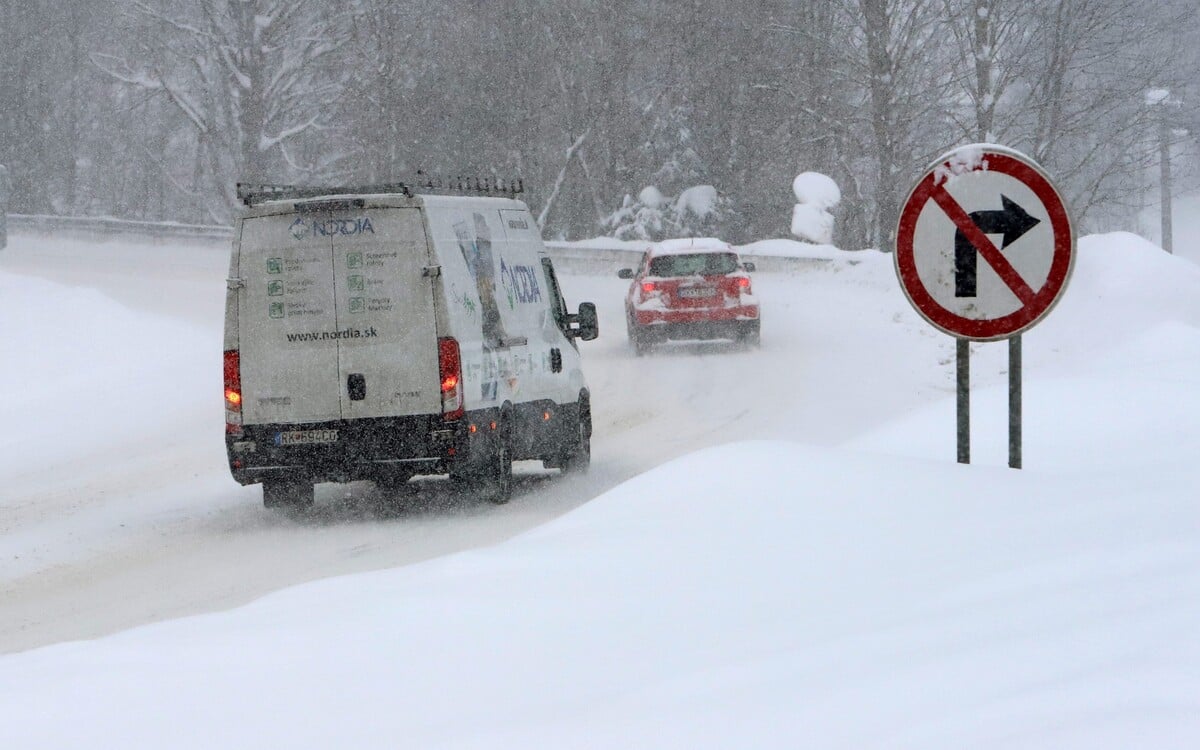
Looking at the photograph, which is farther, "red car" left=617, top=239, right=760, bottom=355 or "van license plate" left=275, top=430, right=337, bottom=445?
"red car" left=617, top=239, right=760, bottom=355

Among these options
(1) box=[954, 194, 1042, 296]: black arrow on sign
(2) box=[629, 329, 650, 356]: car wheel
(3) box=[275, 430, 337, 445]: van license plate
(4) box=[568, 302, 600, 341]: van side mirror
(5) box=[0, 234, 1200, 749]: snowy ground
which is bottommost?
(2) box=[629, 329, 650, 356]: car wheel

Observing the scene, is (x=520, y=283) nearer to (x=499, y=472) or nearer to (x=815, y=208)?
(x=499, y=472)

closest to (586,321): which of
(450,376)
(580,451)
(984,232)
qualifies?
(580,451)

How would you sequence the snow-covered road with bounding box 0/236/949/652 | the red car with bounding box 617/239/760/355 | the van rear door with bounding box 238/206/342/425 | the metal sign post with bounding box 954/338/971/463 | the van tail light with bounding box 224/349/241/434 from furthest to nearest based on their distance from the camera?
the red car with bounding box 617/239/760/355 < the van tail light with bounding box 224/349/241/434 < the van rear door with bounding box 238/206/342/425 < the snow-covered road with bounding box 0/236/949/652 < the metal sign post with bounding box 954/338/971/463

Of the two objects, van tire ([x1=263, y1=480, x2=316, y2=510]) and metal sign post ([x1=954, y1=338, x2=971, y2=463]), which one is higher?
metal sign post ([x1=954, y1=338, x2=971, y2=463])

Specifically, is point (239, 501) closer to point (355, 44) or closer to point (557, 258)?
point (557, 258)

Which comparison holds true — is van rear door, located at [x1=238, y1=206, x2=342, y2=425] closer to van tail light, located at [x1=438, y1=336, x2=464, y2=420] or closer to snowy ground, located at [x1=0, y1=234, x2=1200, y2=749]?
van tail light, located at [x1=438, y1=336, x2=464, y2=420]

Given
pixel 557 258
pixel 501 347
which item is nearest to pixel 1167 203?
pixel 557 258

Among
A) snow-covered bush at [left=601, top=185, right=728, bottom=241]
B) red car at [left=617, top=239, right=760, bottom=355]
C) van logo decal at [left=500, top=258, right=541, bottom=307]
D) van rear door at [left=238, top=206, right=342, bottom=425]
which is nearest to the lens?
van rear door at [left=238, top=206, right=342, bottom=425]

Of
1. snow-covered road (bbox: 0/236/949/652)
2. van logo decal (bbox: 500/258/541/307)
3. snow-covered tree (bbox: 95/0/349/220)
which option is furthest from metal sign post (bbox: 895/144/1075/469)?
snow-covered tree (bbox: 95/0/349/220)

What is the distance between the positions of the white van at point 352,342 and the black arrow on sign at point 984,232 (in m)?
5.26

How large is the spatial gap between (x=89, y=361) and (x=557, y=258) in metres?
23.1

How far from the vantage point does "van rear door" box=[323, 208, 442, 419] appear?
11.4 meters

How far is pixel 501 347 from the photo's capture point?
40.4 feet
